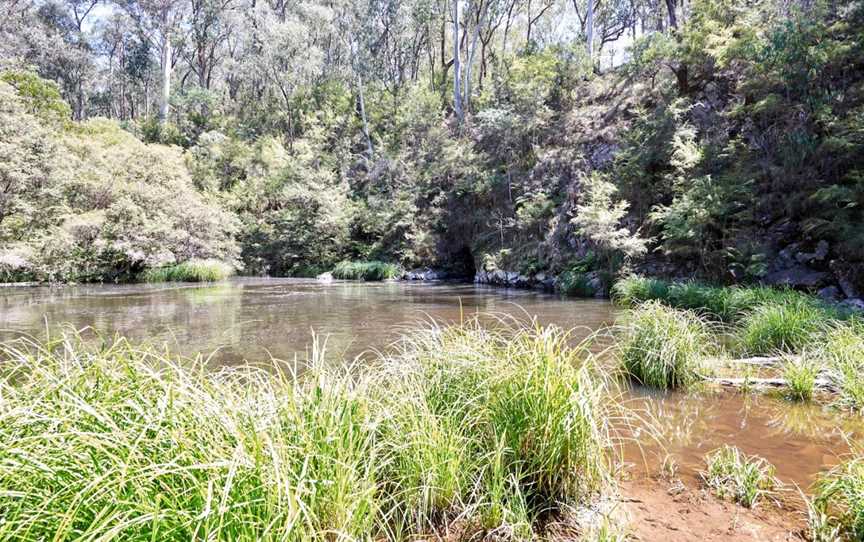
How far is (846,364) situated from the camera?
15.1 feet

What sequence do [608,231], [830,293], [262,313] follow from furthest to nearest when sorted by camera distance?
[608,231] → [262,313] → [830,293]

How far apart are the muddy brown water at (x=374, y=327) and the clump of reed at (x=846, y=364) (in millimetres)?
258

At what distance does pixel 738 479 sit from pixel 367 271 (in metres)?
24.6

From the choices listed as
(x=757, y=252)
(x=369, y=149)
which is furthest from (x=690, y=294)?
(x=369, y=149)

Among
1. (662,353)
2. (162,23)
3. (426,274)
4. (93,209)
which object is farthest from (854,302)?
(162,23)

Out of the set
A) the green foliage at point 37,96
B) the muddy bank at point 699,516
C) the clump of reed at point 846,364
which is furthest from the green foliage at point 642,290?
the green foliage at point 37,96

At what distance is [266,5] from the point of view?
1660 inches

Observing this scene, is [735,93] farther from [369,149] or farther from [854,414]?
[369,149]

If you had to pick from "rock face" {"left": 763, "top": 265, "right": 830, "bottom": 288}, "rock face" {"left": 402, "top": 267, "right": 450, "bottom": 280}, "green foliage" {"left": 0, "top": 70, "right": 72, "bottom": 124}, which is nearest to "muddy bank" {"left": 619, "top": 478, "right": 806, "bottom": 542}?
"rock face" {"left": 763, "top": 265, "right": 830, "bottom": 288}

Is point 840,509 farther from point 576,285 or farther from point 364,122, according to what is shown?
point 364,122

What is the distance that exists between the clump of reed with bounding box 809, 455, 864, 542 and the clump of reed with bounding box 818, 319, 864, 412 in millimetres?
2109

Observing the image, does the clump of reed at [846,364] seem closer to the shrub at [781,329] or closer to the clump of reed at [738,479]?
the shrub at [781,329]

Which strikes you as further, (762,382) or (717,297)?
(717,297)

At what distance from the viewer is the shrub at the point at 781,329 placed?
20.4 feet
